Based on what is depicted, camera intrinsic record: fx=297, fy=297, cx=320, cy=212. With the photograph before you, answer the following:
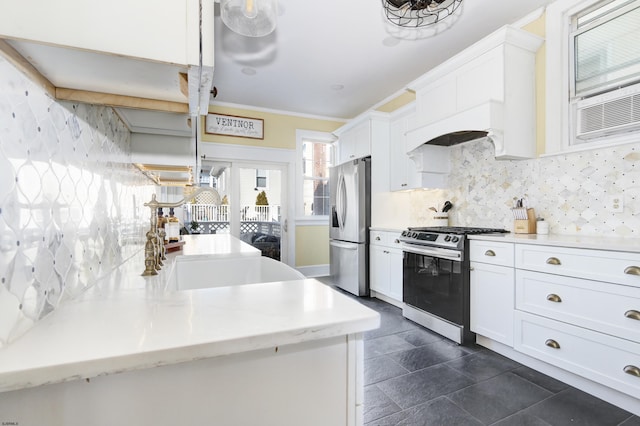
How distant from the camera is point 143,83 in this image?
2.06 ft

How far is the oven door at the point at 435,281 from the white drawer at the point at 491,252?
117 millimetres

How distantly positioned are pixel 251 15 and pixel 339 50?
2428 mm

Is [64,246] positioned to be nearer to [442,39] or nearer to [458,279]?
[458,279]

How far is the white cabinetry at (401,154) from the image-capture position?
3.51 metres

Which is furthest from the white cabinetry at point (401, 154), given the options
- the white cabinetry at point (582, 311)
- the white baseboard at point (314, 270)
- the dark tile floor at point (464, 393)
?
the white baseboard at point (314, 270)

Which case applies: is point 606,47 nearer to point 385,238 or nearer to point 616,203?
point 616,203

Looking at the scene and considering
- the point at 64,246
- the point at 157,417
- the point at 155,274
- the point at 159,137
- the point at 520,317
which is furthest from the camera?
the point at 520,317

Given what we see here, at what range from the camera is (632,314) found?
1541mm

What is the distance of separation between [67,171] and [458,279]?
2.55 m

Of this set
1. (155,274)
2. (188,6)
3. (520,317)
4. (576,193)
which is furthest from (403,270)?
(188,6)

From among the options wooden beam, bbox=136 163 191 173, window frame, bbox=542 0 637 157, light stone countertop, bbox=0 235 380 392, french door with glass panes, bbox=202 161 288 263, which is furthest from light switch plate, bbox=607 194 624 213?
french door with glass panes, bbox=202 161 288 263

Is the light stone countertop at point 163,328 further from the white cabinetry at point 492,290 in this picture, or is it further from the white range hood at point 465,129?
the white range hood at point 465,129

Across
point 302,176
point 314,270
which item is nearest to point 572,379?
point 314,270

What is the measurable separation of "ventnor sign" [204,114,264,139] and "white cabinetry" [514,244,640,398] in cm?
395
